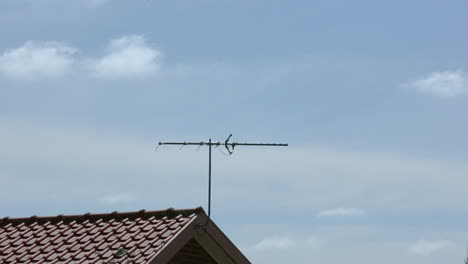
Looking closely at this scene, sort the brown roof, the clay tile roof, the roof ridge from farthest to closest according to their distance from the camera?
the roof ridge
the clay tile roof
the brown roof

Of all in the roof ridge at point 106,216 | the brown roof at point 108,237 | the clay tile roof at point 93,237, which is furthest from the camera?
the roof ridge at point 106,216

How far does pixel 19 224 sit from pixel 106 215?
2.17 metres

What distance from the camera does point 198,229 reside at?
55.9 ft

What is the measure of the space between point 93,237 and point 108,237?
349 mm

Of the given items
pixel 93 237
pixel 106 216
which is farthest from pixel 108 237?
pixel 106 216

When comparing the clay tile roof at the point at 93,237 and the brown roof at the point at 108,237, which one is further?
the clay tile roof at the point at 93,237

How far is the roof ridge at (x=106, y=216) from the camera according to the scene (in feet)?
57.9

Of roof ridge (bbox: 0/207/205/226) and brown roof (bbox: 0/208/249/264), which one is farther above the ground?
roof ridge (bbox: 0/207/205/226)

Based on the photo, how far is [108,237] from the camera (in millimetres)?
17578

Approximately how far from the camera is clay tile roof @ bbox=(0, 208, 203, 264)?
651 inches

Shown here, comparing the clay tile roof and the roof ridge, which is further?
the roof ridge

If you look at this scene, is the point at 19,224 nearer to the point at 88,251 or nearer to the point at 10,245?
the point at 10,245

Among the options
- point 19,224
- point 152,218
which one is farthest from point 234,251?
point 19,224

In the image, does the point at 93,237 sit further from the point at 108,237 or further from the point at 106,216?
the point at 106,216
